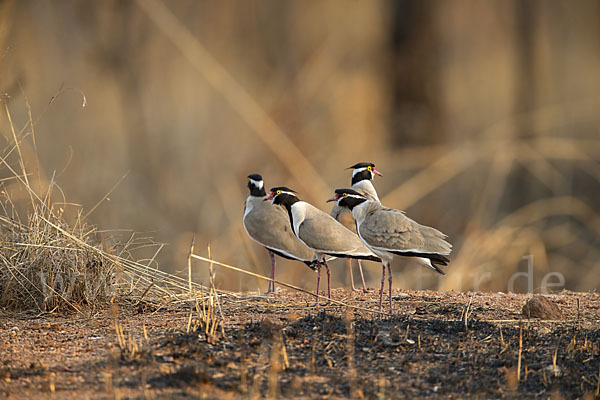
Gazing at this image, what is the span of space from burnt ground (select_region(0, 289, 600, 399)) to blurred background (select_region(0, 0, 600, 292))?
3.89 meters

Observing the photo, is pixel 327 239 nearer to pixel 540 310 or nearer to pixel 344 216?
pixel 344 216

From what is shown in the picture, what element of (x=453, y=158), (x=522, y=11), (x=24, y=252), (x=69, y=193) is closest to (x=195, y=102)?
(x=69, y=193)

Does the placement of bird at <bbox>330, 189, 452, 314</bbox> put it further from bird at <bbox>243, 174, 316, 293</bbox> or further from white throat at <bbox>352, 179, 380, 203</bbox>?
white throat at <bbox>352, 179, 380, 203</bbox>

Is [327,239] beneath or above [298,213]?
beneath

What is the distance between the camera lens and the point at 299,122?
11.3 metres

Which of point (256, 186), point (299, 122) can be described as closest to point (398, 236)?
point (256, 186)

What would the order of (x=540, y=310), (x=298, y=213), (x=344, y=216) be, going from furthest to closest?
(x=344, y=216) < (x=298, y=213) < (x=540, y=310)

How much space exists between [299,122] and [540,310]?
22.3 feet

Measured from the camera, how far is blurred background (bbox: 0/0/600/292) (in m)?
9.87

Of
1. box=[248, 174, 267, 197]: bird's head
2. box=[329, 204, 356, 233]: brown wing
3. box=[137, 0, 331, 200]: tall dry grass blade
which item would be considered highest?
box=[137, 0, 331, 200]: tall dry grass blade

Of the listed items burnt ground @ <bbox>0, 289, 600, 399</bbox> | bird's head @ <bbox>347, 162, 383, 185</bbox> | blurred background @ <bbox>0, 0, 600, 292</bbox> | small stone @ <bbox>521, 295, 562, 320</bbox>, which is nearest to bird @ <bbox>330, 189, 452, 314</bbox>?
burnt ground @ <bbox>0, 289, 600, 399</bbox>

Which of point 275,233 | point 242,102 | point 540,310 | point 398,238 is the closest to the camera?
point 540,310

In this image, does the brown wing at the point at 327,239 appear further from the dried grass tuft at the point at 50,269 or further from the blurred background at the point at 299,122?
the blurred background at the point at 299,122

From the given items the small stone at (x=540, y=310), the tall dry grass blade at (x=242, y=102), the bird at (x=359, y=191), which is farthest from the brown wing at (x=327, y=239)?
the tall dry grass blade at (x=242, y=102)
